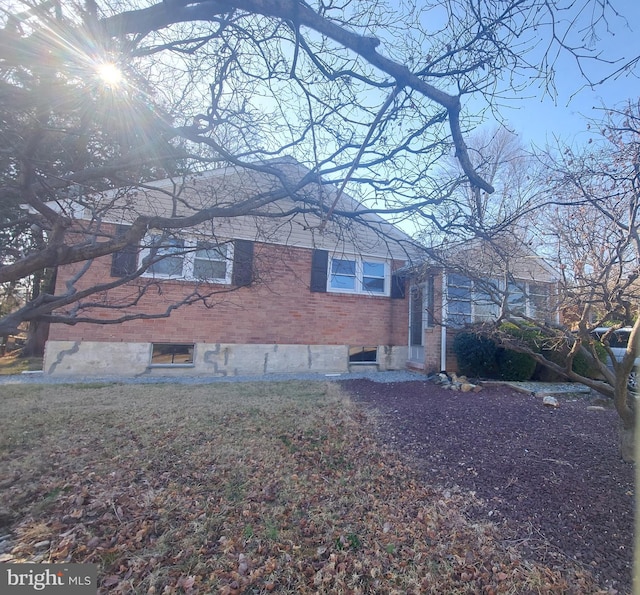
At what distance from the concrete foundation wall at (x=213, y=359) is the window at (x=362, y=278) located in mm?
1635

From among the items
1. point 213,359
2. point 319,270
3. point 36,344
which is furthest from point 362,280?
point 36,344

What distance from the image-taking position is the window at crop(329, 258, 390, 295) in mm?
9516

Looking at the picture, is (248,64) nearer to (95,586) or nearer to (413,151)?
(413,151)

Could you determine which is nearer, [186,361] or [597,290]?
[597,290]

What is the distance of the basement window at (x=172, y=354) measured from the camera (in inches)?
319

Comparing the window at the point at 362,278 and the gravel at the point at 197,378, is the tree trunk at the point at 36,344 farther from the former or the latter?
the window at the point at 362,278

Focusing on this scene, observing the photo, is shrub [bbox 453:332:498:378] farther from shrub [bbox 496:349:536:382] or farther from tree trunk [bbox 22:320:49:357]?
tree trunk [bbox 22:320:49:357]

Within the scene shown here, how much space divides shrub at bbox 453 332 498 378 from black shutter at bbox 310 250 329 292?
148 inches

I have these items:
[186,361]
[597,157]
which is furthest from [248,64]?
[186,361]

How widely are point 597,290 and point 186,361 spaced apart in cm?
795

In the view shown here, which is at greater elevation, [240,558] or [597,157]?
[597,157]

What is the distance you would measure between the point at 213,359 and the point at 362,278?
14.5ft

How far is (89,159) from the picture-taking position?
3598mm

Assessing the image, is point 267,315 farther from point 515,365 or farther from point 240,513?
point 240,513
